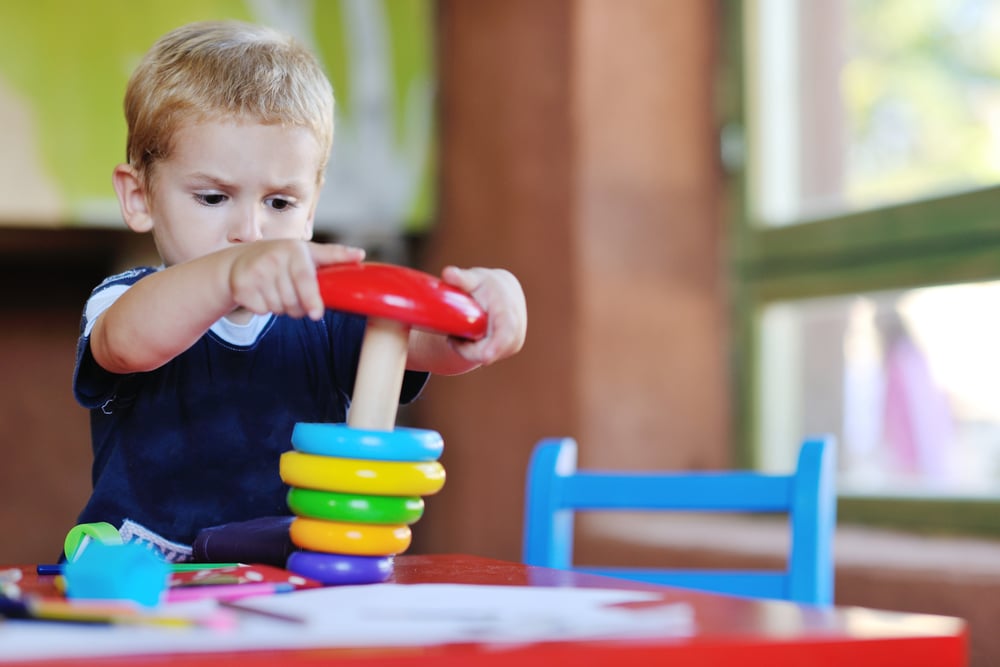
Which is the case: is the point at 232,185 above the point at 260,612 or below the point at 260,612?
above

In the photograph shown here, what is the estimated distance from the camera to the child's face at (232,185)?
809 mm

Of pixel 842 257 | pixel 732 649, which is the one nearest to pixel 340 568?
pixel 732 649

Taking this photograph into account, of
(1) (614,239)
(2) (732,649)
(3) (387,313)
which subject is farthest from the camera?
(1) (614,239)

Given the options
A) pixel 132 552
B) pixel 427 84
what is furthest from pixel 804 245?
pixel 132 552

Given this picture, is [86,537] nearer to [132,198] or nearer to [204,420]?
[204,420]

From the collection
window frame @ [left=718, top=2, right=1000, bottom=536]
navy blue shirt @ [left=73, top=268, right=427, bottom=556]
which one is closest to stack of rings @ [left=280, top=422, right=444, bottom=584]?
navy blue shirt @ [left=73, top=268, right=427, bottom=556]

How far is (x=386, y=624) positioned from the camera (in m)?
0.41

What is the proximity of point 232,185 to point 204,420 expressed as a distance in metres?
0.17

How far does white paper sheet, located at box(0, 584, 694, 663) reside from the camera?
0.37m

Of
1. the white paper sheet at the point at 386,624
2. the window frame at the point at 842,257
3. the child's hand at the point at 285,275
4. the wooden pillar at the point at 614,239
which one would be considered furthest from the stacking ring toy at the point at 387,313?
the wooden pillar at the point at 614,239

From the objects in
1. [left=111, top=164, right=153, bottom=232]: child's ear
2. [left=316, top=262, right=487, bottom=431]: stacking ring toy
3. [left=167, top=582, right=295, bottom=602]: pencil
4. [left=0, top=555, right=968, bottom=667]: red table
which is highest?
[left=111, top=164, right=153, bottom=232]: child's ear

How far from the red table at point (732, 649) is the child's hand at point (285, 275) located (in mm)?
224

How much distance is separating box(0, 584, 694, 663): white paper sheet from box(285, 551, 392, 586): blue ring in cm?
5

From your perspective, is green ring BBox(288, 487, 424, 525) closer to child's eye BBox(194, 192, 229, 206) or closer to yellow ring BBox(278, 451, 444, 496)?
yellow ring BBox(278, 451, 444, 496)
